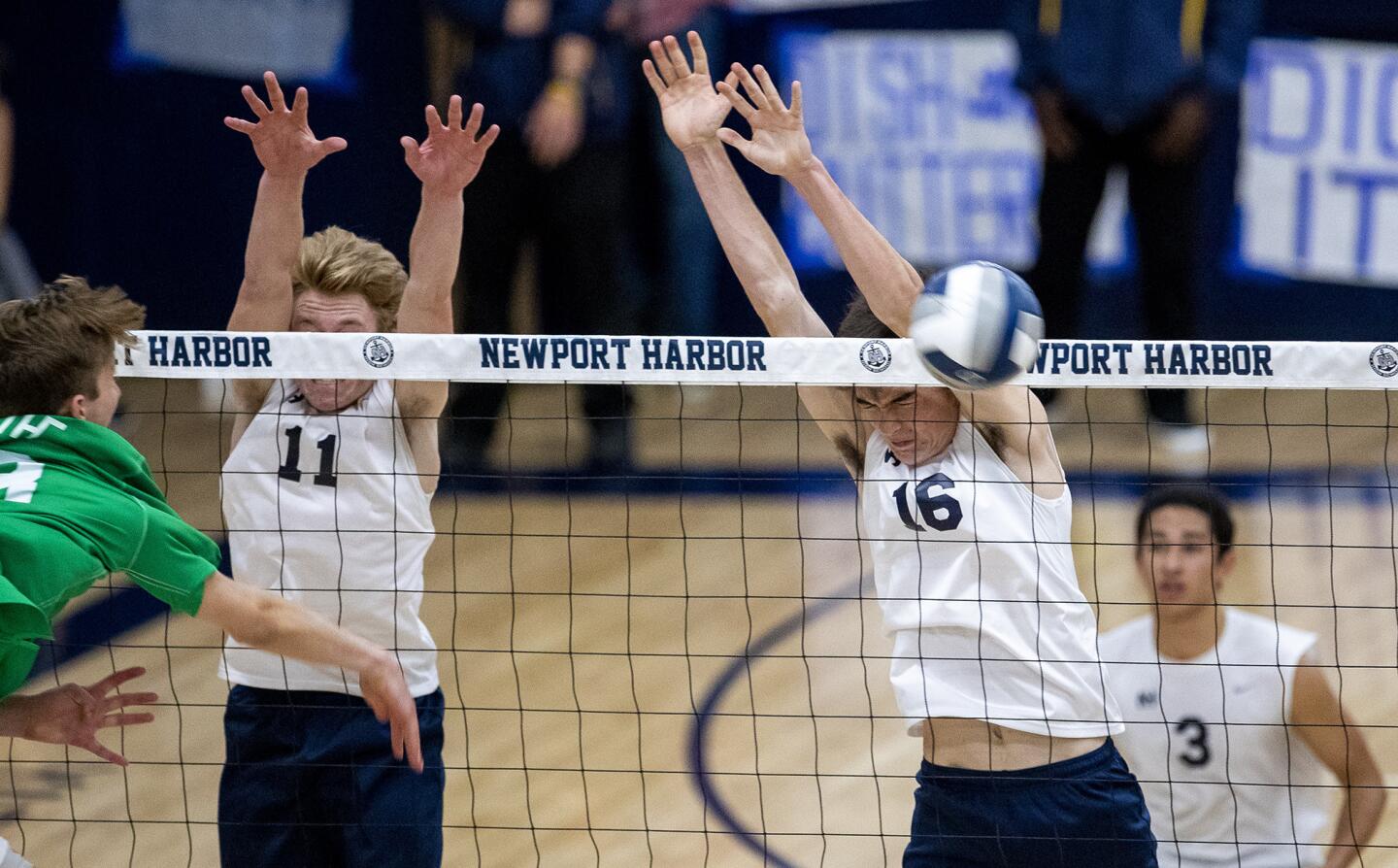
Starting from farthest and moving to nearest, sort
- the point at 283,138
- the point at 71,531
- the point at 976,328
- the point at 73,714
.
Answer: the point at 283,138
the point at 73,714
the point at 976,328
the point at 71,531

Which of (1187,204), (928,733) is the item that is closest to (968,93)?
(1187,204)

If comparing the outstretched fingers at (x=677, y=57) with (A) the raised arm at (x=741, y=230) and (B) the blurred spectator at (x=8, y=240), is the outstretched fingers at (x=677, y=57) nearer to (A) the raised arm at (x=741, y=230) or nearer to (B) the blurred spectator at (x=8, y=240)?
(A) the raised arm at (x=741, y=230)

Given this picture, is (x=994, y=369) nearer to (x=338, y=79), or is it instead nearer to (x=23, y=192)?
(x=338, y=79)

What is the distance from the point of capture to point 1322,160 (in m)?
9.91

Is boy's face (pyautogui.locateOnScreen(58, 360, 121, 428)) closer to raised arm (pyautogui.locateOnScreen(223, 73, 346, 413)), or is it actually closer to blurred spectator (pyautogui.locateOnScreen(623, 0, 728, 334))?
raised arm (pyautogui.locateOnScreen(223, 73, 346, 413))

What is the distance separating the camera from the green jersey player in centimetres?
309

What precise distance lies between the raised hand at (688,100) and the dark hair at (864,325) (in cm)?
54

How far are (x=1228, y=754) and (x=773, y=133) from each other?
208cm

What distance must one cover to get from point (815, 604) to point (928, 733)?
365cm

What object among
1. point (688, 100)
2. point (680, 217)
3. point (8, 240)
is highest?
point (680, 217)

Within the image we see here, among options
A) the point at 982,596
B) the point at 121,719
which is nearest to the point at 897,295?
the point at 982,596

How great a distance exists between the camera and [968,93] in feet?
33.3

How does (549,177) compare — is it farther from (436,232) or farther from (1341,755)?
(1341,755)

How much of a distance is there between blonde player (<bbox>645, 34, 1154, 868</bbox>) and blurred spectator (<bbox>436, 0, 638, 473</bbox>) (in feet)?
17.4
